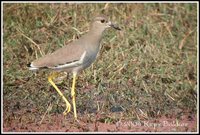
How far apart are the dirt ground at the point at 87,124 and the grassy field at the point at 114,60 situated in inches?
2.5

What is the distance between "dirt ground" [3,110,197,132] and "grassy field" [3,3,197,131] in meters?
0.06

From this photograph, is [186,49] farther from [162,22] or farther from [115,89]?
[115,89]

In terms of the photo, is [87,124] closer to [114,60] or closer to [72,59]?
[72,59]

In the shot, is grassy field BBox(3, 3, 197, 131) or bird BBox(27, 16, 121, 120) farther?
grassy field BBox(3, 3, 197, 131)

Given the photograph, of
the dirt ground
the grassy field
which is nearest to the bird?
the dirt ground

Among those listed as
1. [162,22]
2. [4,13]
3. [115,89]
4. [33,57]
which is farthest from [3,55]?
[162,22]

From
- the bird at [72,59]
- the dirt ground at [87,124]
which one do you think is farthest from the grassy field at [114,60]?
the bird at [72,59]

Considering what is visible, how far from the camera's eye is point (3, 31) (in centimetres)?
839

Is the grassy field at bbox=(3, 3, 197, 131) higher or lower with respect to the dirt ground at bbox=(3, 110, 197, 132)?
higher

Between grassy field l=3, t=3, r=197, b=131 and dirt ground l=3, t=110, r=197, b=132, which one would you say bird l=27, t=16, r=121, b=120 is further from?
grassy field l=3, t=3, r=197, b=131

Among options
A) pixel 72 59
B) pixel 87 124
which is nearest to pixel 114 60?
pixel 72 59

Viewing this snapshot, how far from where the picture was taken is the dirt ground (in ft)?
20.4

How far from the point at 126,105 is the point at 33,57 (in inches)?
66.4

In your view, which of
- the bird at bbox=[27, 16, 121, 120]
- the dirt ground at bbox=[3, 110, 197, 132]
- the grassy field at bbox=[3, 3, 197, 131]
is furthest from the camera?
the grassy field at bbox=[3, 3, 197, 131]
